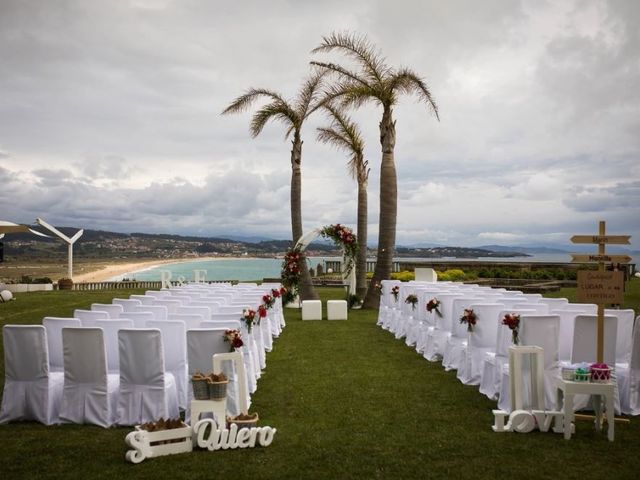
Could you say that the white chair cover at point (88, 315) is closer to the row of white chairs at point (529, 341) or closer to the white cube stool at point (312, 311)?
the row of white chairs at point (529, 341)

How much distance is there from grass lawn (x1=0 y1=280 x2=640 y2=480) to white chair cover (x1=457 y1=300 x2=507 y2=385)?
24 cm

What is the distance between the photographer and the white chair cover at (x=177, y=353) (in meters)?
6.59

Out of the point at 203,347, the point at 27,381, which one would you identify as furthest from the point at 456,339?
the point at 27,381

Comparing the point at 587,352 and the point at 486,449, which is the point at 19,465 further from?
the point at 587,352

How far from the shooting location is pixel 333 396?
7.31 meters

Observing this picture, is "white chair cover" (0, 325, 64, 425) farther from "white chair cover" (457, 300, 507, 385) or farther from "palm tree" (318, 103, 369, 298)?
"palm tree" (318, 103, 369, 298)

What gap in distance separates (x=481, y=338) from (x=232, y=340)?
372 centimetres

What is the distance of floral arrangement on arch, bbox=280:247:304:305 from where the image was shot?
57.1ft

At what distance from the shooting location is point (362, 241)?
20.5 meters

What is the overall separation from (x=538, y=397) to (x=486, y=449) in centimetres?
112

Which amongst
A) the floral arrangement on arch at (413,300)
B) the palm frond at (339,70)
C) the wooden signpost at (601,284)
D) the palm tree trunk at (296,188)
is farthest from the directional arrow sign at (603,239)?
the palm tree trunk at (296,188)

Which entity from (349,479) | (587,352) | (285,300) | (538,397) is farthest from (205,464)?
(285,300)

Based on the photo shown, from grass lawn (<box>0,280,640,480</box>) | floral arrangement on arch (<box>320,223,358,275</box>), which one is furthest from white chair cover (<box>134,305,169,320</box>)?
floral arrangement on arch (<box>320,223,358,275</box>)

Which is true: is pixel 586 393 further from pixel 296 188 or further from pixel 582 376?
pixel 296 188
